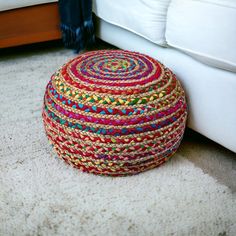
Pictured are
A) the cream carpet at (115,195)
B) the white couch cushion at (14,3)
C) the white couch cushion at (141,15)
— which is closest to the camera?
the cream carpet at (115,195)

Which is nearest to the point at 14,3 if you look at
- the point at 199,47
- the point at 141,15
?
the point at 141,15

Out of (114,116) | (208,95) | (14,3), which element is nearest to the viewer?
(114,116)

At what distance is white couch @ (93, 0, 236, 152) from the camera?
0.82m

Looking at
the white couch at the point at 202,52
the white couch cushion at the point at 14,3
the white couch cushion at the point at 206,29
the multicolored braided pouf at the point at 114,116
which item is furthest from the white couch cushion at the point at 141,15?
the white couch cushion at the point at 14,3

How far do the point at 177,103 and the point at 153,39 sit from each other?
32 centimetres

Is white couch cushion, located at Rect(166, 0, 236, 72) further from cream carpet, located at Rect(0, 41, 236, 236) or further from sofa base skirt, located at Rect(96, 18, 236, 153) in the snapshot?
cream carpet, located at Rect(0, 41, 236, 236)

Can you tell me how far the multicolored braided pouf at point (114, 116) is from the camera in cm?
81

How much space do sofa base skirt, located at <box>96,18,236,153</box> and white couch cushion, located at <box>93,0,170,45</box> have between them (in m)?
0.07

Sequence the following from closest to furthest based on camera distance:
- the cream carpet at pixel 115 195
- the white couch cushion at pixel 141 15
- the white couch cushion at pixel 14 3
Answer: the cream carpet at pixel 115 195
the white couch cushion at pixel 141 15
the white couch cushion at pixel 14 3

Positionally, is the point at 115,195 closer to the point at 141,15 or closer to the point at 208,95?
the point at 208,95

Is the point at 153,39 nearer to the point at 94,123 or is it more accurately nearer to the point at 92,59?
the point at 92,59

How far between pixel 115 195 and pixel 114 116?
206 mm

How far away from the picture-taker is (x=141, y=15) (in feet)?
3.82

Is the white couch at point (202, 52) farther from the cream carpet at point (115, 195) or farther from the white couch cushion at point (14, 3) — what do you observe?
the white couch cushion at point (14, 3)
